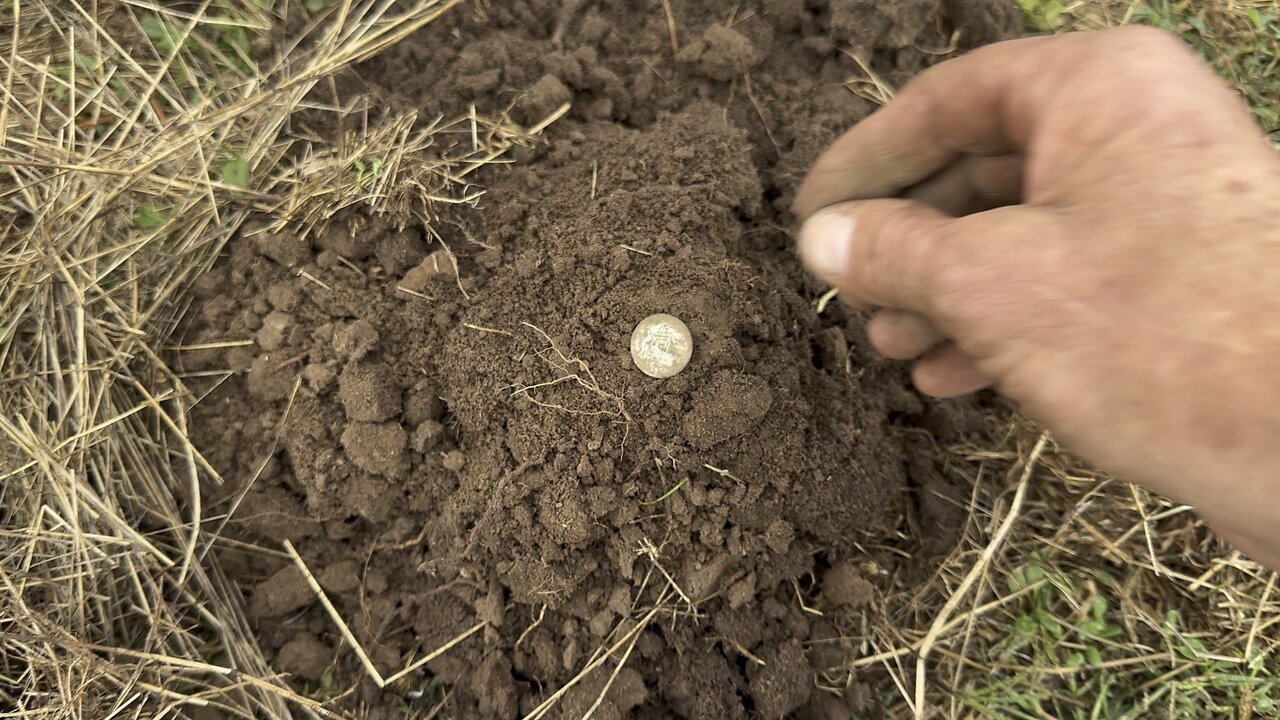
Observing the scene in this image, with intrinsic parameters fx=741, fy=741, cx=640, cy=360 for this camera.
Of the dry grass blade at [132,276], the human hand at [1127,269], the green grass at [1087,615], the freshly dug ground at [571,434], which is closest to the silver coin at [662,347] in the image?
the freshly dug ground at [571,434]

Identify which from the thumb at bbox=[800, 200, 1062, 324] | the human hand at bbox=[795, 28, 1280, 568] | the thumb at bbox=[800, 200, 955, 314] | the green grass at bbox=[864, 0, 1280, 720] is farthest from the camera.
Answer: the green grass at bbox=[864, 0, 1280, 720]

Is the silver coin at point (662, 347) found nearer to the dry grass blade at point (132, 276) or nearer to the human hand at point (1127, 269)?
the human hand at point (1127, 269)

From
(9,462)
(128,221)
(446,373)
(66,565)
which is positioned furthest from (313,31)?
(66,565)

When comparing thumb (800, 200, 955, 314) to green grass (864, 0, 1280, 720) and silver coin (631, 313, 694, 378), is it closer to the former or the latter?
silver coin (631, 313, 694, 378)

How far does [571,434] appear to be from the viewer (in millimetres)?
1970

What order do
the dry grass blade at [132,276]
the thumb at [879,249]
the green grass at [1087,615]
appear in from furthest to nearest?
the green grass at [1087,615], the dry grass blade at [132,276], the thumb at [879,249]

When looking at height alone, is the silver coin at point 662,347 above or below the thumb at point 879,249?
below

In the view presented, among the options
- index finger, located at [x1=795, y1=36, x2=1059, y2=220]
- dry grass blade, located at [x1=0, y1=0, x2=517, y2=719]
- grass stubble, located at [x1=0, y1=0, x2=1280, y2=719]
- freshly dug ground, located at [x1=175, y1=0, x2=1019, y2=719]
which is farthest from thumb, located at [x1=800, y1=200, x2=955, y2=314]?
dry grass blade, located at [x1=0, y1=0, x2=517, y2=719]

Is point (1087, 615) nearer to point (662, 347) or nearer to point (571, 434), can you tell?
point (662, 347)

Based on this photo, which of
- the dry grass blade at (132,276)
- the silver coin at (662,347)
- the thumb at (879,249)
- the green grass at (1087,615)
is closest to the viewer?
the thumb at (879,249)

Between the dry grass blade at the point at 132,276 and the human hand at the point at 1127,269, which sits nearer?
the human hand at the point at 1127,269

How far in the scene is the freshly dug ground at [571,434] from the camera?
198cm

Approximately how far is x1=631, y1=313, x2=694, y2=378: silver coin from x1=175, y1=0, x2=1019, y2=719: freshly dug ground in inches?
1.3

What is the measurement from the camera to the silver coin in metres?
1.94
